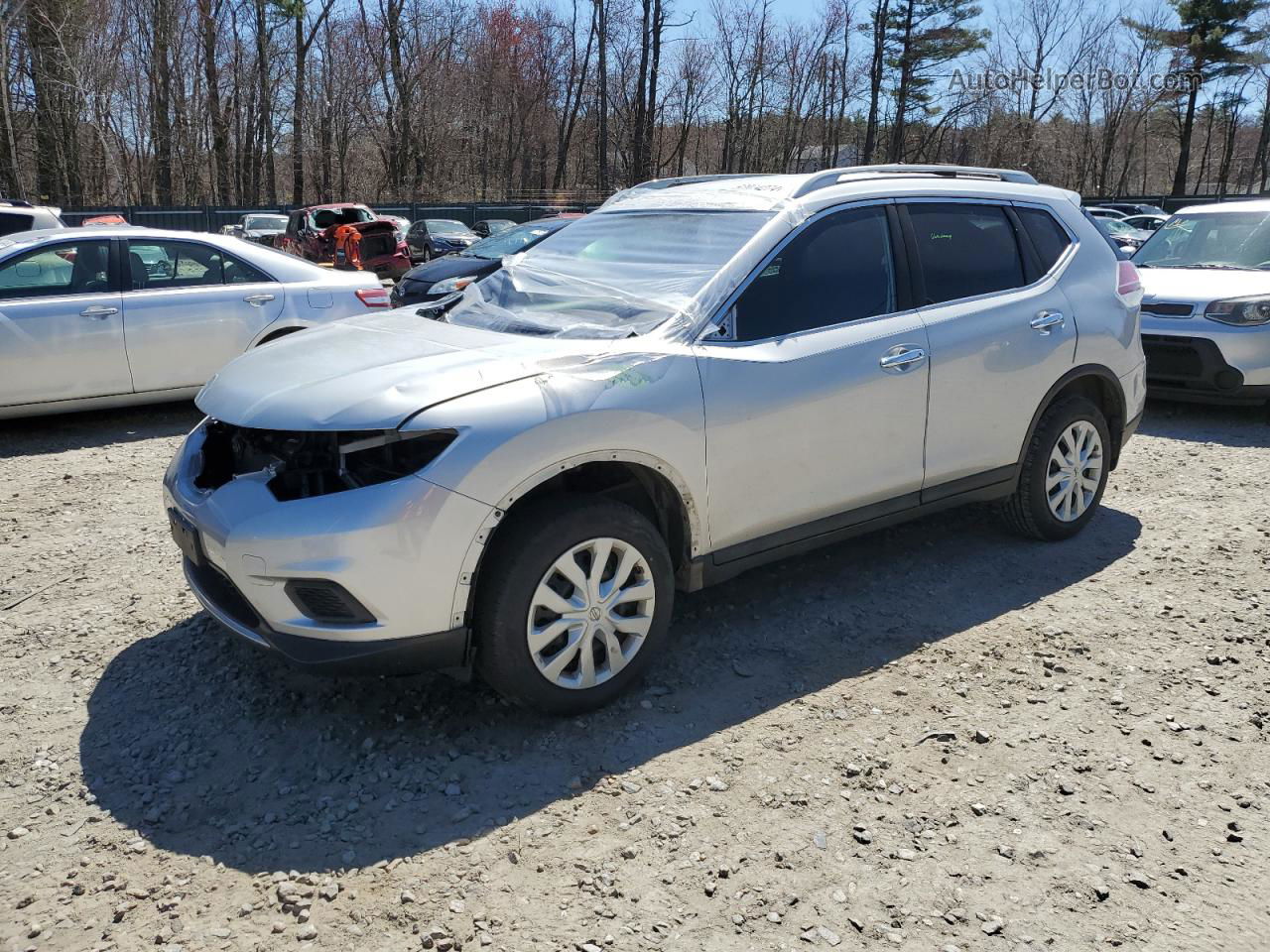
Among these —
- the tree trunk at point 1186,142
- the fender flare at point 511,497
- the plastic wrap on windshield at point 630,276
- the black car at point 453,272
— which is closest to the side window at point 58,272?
the plastic wrap on windshield at point 630,276

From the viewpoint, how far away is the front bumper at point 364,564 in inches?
115

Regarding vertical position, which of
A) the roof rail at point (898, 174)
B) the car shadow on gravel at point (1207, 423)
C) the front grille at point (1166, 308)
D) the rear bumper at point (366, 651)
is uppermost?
the roof rail at point (898, 174)

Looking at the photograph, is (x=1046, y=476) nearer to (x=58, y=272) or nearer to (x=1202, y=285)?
(x=1202, y=285)

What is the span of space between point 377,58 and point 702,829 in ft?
A: 156

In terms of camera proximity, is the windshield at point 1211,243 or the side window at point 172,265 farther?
the windshield at point 1211,243

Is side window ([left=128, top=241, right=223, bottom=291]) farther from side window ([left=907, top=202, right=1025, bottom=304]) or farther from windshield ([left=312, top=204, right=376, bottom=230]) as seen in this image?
windshield ([left=312, top=204, right=376, bottom=230])

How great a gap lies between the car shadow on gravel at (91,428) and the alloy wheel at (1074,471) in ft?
19.4

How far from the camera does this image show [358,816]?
9.60ft

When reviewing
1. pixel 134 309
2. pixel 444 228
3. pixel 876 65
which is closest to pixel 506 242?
pixel 134 309

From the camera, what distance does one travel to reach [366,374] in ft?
10.8

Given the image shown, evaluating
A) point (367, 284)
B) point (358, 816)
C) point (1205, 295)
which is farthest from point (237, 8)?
point (358, 816)

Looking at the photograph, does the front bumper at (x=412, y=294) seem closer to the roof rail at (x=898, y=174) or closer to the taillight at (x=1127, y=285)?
the roof rail at (x=898, y=174)

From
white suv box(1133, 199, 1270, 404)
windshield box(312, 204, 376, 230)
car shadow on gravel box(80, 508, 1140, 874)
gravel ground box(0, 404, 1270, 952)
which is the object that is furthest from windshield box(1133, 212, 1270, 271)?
windshield box(312, 204, 376, 230)

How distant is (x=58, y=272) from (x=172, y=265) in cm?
76
